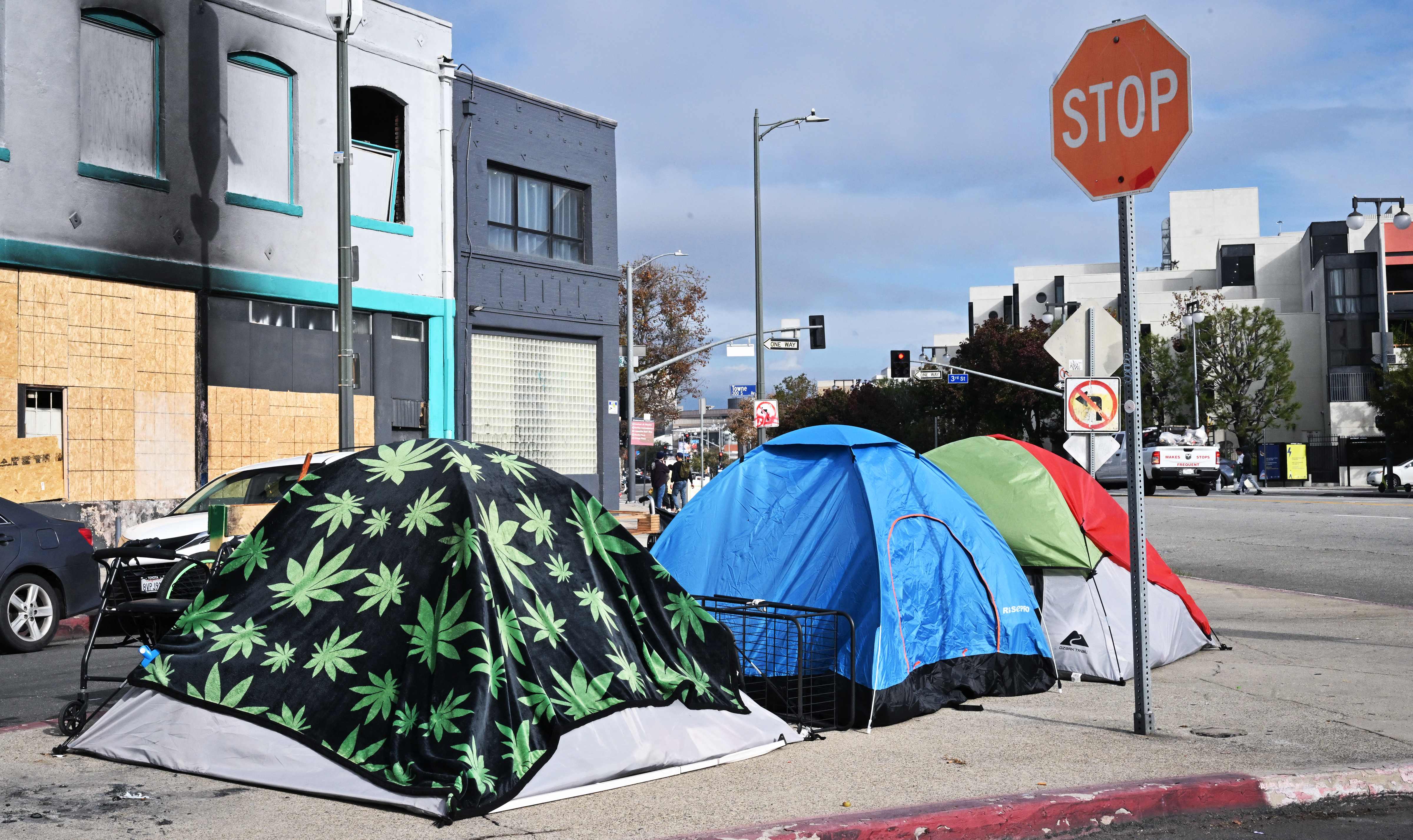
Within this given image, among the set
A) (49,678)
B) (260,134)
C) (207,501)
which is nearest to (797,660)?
(49,678)

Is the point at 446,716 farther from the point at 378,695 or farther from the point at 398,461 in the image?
the point at 398,461

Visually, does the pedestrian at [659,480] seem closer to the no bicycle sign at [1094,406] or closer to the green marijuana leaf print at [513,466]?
the no bicycle sign at [1094,406]

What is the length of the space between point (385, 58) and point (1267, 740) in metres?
18.9

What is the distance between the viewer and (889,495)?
786 centimetres

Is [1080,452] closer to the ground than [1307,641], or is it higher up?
higher up

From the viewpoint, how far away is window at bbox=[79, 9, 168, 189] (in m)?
16.3

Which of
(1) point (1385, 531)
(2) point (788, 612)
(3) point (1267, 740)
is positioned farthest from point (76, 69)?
(1) point (1385, 531)

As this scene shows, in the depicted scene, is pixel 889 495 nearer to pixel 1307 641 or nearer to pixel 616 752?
pixel 616 752

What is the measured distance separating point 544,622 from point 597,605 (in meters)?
0.44

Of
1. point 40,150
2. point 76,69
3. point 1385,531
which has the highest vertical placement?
point 76,69

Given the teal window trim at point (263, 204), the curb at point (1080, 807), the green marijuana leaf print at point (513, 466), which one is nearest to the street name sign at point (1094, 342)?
the curb at point (1080, 807)

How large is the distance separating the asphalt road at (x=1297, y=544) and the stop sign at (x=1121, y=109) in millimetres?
9137

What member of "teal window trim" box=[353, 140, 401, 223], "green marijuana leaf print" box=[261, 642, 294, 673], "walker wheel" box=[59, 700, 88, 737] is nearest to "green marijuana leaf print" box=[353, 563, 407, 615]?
"green marijuana leaf print" box=[261, 642, 294, 673]

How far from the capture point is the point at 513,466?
652 cm
